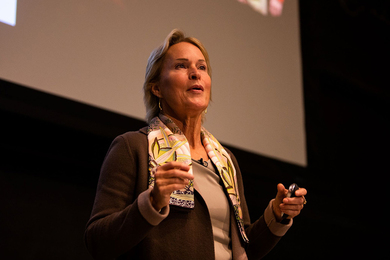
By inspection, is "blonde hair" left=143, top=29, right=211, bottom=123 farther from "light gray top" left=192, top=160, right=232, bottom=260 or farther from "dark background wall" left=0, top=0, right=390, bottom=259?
"dark background wall" left=0, top=0, right=390, bottom=259

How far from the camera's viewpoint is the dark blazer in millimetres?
1094

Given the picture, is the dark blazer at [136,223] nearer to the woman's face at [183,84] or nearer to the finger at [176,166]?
the finger at [176,166]

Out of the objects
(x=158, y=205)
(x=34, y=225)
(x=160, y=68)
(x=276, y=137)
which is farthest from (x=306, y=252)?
(x=158, y=205)

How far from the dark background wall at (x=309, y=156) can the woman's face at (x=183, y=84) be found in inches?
34.7

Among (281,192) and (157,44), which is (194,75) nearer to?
(281,192)

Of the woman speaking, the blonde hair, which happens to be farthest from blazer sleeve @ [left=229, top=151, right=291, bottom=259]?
the blonde hair

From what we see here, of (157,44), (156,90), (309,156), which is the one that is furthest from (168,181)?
(309,156)

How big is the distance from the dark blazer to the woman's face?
22 cm

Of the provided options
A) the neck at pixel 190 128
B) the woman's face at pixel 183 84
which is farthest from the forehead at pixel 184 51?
the neck at pixel 190 128

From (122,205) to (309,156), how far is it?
8.28ft

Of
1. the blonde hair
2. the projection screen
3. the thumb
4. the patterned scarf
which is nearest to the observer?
the patterned scarf

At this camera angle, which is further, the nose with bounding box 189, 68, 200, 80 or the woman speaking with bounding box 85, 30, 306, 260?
the nose with bounding box 189, 68, 200, 80

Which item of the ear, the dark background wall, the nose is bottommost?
the dark background wall

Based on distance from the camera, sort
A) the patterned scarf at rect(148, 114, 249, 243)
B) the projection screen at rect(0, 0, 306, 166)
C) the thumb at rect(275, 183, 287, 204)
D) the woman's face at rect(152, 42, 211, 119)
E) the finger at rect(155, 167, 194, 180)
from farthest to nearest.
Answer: the projection screen at rect(0, 0, 306, 166)
the woman's face at rect(152, 42, 211, 119)
the thumb at rect(275, 183, 287, 204)
the patterned scarf at rect(148, 114, 249, 243)
the finger at rect(155, 167, 194, 180)
